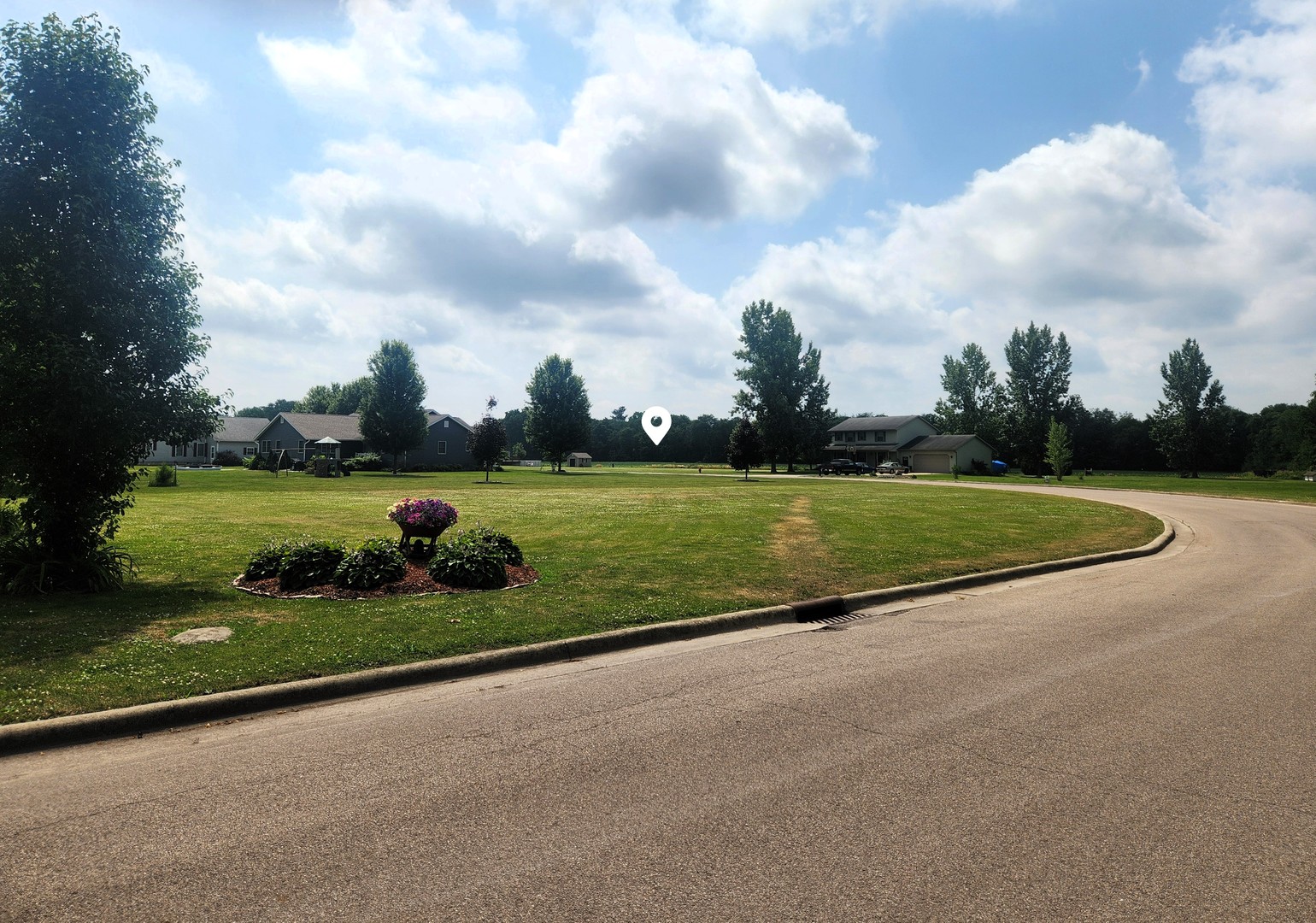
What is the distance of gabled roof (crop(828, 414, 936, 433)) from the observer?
302 feet

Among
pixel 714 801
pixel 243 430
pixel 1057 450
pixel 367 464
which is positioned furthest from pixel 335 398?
pixel 714 801

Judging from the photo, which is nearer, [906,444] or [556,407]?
[556,407]

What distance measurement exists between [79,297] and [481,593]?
661cm

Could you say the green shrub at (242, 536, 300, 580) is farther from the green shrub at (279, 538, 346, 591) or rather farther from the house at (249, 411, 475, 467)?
the house at (249, 411, 475, 467)

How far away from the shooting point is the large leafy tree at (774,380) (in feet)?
266

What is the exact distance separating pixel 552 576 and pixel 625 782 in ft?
22.3

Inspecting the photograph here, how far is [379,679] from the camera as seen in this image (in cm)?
622

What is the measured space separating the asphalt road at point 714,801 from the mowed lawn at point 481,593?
3.11 feet

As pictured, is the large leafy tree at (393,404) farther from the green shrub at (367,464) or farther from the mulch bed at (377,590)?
the mulch bed at (377,590)

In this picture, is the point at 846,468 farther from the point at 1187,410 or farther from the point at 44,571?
A: the point at 44,571

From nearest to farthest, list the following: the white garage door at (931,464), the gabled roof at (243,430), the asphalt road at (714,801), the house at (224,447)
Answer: the asphalt road at (714,801) < the house at (224,447) < the gabled roof at (243,430) < the white garage door at (931,464)

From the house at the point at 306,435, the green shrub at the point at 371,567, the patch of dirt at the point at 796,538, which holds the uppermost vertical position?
the house at the point at 306,435

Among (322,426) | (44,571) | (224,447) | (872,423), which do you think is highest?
(872,423)

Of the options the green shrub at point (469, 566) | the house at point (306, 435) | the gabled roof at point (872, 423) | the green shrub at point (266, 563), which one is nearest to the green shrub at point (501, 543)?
the green shrub at point (469, 566)
